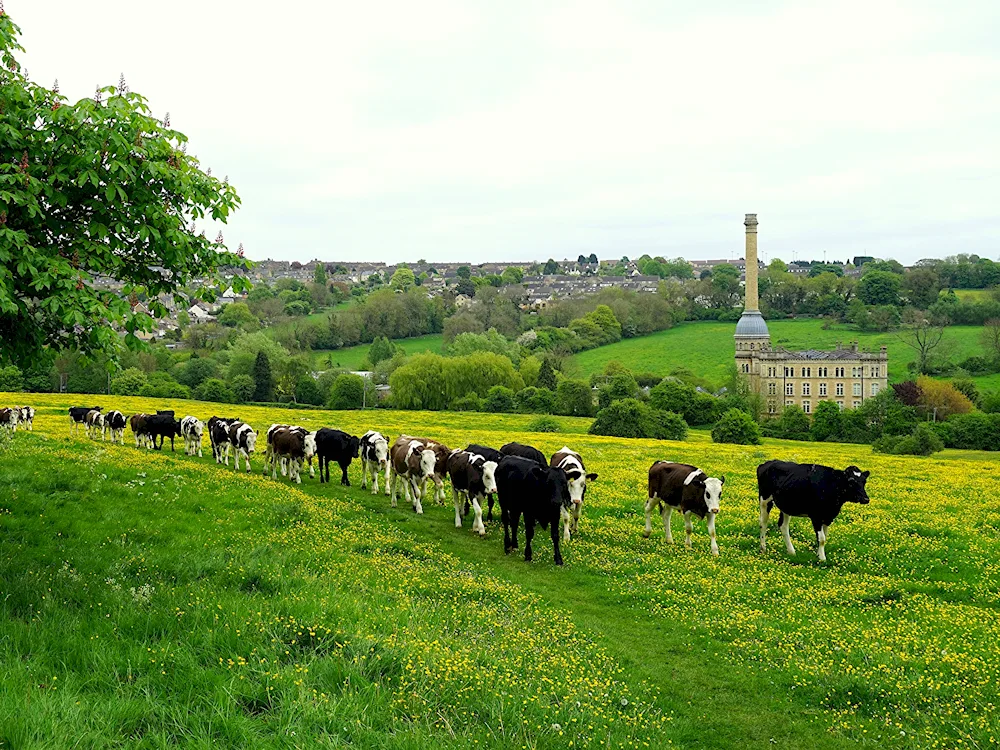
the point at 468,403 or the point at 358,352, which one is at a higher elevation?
the point at 358,352

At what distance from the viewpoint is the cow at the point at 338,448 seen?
28.2 metres

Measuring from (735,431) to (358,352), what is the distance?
99.9 meters

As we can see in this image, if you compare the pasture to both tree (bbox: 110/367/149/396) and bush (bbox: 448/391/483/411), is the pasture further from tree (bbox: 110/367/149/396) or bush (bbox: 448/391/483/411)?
bush (bbox: 448/391/483/411)

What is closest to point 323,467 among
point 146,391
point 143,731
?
point 143,731

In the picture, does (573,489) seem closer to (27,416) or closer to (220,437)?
(220,437)

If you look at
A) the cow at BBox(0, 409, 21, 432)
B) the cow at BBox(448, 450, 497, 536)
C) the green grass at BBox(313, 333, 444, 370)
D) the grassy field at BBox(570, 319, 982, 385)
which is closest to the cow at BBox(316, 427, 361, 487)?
the cow at BBox(448, 450, 497, 536)

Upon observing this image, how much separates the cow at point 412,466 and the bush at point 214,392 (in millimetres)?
82915

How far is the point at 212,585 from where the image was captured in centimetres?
1172

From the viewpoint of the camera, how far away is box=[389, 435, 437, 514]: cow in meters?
23.4

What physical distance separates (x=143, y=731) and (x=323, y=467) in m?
22.1

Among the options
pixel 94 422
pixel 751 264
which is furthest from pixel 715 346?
pixel 94 422

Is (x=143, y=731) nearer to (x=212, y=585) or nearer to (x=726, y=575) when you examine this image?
(x=212, y=585)

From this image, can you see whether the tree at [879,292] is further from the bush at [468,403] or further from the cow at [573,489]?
the cow at [573,489]

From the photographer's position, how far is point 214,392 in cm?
10375
